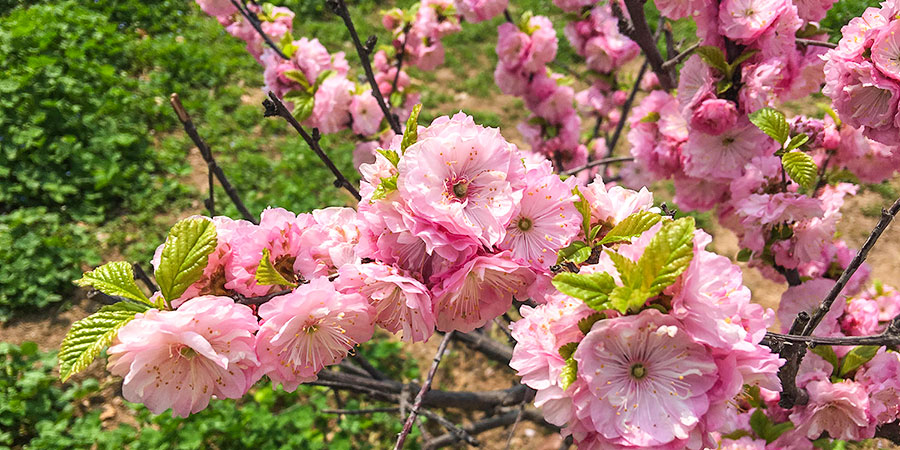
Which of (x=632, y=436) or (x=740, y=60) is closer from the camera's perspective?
(x=632, y=436)

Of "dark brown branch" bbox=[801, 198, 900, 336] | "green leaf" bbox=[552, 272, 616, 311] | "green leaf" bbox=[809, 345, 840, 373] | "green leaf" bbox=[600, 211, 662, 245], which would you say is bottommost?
"green leaf" bbox=[809, 345, 840, 373]

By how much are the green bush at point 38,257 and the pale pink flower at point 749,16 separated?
12.7 feet

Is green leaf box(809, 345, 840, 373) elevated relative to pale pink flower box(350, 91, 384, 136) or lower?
lower

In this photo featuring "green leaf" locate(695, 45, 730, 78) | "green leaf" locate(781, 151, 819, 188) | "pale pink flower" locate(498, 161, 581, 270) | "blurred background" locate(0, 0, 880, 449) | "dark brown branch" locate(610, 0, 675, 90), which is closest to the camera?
"pale pink flower" locate(498, 161, 581, 270)

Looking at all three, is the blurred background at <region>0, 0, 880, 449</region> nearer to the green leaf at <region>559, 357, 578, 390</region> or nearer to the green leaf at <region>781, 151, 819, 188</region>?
the green leaf at <region>781, 151, 819, 188</region>

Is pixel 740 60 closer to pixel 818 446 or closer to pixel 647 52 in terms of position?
pixel 647 52

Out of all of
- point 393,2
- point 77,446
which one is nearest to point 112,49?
point 393,2

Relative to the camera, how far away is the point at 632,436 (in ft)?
2.68

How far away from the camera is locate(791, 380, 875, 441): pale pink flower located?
1373 millimetres

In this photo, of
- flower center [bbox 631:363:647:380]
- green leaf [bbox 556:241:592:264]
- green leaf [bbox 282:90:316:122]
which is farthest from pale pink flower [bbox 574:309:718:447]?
green leaf [bbox 282:90:316:122]

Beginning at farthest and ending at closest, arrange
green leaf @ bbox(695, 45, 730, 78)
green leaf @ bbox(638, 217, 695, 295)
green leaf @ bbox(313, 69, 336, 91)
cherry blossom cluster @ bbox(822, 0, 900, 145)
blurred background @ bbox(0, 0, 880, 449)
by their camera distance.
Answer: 1. blurred background @ bbox(0, 0, 880, 449)
2. green leaf @ bbox(313, 69, 336, 91)
3. green leaf @ bbox(695, 45, 730, 78)
4. cherry blossom cluster @ bbox(822, 0, 900, 145)
5. green leaf @ bbox(638, 217, 695, 295)

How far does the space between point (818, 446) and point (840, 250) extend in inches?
28.2

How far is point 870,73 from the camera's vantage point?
1167mm

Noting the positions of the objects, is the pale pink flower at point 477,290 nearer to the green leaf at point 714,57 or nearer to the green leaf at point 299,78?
the green leaf at point 714,57
